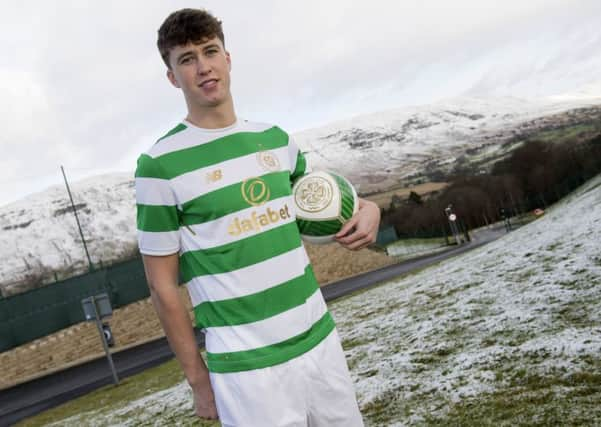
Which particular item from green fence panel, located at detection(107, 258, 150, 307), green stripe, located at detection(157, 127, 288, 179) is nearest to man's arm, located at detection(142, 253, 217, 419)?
green stripe, located at detection(157, 127, 288, 179)

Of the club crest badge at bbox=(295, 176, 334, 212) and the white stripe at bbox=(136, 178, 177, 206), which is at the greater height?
the white stripe at bbox=(136, 178, 177, 206)

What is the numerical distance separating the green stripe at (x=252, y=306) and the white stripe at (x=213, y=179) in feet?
1.37

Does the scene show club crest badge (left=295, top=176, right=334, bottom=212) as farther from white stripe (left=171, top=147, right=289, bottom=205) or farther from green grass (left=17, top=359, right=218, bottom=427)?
green grass (left=17, top=359, right=218, bottom=427)

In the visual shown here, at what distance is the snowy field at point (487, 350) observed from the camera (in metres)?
4.24

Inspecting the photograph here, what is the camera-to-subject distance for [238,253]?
6.17 ft

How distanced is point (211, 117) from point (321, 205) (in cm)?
65

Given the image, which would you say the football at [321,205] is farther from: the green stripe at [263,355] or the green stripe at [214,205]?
the green stripe at [263,355]

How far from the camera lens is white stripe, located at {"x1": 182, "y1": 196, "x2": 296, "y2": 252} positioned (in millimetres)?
1894

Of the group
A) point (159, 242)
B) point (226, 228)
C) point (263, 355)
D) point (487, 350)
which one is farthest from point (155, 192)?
point (487, 350)

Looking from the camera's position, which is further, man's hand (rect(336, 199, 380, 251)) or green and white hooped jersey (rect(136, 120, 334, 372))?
man's hand (rect(336, 199, 380, 251))

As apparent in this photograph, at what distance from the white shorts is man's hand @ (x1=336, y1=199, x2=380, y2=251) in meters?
0.44

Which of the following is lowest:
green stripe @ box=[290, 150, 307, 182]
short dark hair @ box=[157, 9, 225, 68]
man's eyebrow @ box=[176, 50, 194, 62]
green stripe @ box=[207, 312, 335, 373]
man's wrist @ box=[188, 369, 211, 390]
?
man's wrist @ box=[188, 369, 211, 390]

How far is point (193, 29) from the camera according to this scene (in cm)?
194

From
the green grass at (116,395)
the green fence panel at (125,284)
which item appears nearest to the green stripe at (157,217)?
the green grass at (116,395)
